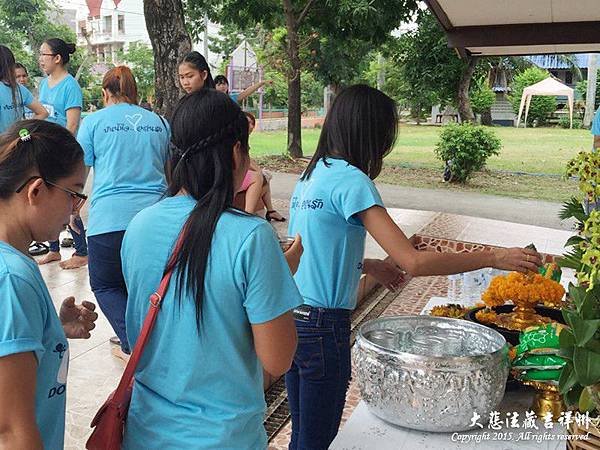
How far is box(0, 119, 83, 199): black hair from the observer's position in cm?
107

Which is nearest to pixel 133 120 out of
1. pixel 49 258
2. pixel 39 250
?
pixel 49 258

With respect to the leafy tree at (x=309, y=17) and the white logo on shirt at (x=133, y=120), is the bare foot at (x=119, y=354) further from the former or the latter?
the leafy tree at (x=309, y=17)

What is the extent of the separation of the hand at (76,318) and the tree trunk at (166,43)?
4.07 meters

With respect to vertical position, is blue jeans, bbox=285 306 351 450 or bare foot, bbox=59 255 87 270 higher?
Answer: blue jeans, bbox=285 306 351 450

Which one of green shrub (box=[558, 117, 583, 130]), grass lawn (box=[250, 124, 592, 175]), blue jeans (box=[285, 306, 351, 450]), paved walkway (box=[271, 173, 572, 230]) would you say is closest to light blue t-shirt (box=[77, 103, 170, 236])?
blue jeans (box=[285, 306, 351, 450])

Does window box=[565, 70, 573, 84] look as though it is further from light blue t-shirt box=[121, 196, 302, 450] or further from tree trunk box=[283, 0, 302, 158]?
light blue t-shirt box=[121, 196, 302, 450]

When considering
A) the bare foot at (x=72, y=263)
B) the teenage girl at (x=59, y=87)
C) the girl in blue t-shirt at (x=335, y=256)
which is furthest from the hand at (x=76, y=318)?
the bare foot at (x=72, y=263)

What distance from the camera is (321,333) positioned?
1.77 m

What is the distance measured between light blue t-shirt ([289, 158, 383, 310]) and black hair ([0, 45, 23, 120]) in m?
2.82

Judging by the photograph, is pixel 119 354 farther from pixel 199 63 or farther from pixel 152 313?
pixel 152 313

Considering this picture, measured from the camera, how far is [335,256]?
177 centimetres

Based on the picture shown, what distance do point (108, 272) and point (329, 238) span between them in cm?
142

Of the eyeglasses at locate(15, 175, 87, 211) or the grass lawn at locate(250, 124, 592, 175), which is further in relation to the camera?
the grass lawn at locate(250, 124, 592, 175)

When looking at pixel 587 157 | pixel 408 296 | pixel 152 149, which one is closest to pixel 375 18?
pixel 408 296
